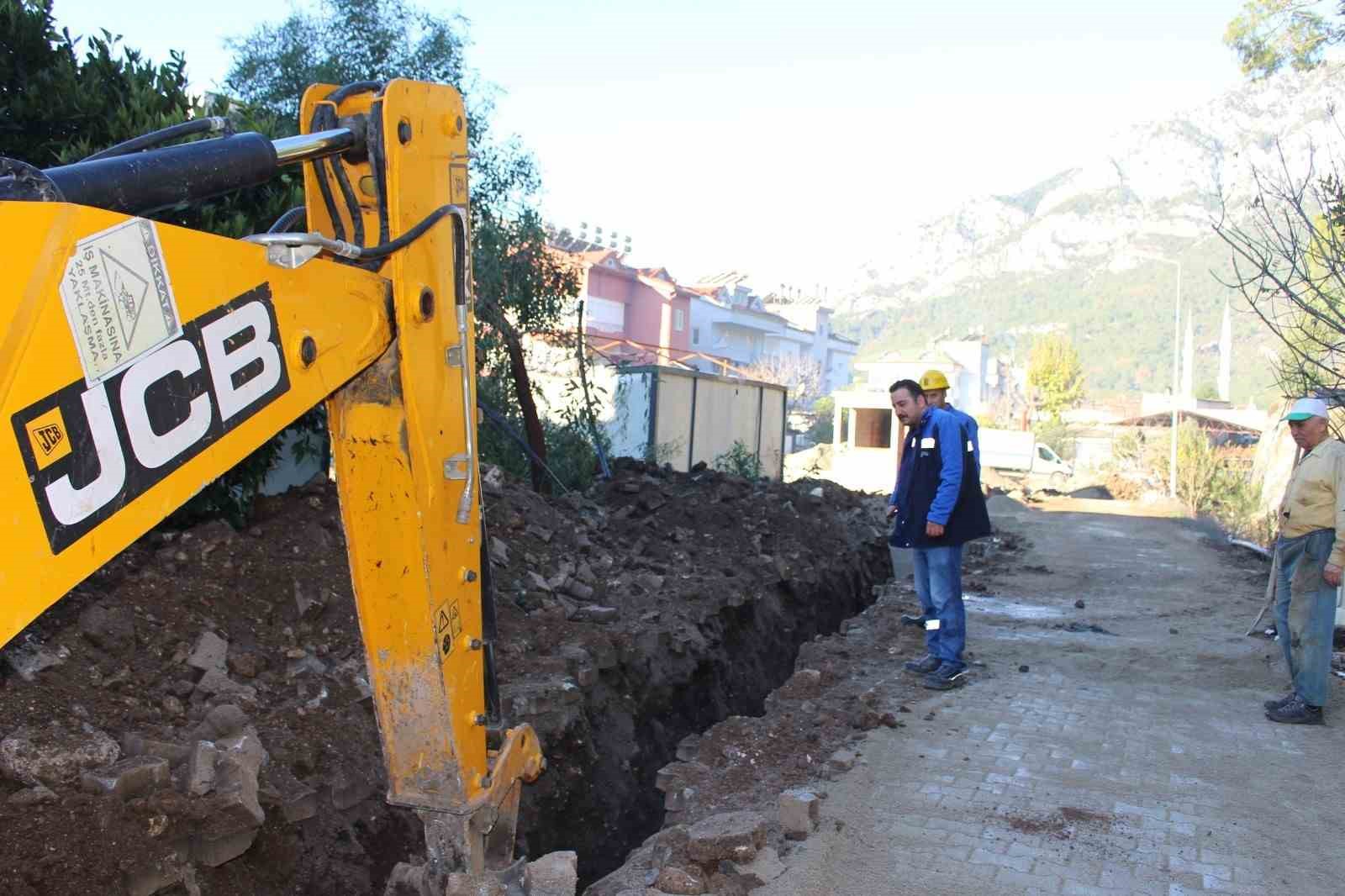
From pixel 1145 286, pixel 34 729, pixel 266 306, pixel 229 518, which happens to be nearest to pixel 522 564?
pixel 229 518

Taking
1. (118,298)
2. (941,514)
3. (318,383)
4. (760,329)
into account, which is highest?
(760,329)

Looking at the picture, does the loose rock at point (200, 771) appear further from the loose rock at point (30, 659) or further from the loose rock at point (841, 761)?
the loose rock at point (841, 761)

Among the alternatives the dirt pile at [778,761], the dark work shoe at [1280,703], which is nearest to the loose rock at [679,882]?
the dirt pile at [778,761]

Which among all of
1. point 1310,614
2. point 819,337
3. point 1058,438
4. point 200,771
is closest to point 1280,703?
point 1310,614

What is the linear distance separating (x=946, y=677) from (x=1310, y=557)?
7.51 feet

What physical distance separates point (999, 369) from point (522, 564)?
10246 centimetres

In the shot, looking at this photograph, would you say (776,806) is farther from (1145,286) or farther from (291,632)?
(1145,286)

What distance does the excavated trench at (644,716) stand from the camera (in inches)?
241

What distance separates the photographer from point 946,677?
297 inches

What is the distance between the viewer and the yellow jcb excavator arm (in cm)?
196

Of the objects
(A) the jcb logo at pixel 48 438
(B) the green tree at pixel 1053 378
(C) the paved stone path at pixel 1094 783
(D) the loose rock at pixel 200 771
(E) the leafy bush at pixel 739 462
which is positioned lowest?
(C) the paved stone path at pixel 1094 783

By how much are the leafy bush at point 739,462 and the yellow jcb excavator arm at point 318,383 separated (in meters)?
15.0

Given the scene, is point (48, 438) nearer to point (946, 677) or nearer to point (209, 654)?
point (209, 654)

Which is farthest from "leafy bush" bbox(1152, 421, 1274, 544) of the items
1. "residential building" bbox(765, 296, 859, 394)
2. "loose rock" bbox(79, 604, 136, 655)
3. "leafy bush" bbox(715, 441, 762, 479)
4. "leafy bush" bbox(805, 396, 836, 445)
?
"residential building" bbox(765, 296, 859, 394)
